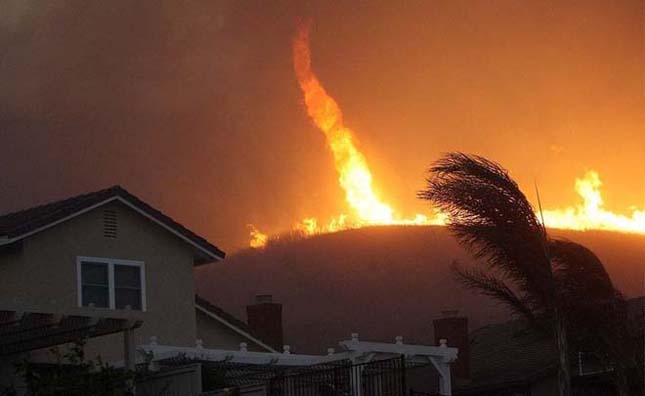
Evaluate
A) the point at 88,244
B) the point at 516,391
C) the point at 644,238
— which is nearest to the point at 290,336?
the point at 644,238

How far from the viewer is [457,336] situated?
130 feet

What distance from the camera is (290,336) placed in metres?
73.0

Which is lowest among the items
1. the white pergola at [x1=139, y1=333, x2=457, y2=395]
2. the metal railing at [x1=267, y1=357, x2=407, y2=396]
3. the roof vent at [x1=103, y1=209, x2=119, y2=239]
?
the metal railing at [x1=267, y1=357, x2=407, y2=396]

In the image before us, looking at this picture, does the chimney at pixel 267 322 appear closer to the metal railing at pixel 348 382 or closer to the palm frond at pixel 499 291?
the metal railing at pixel 348 382

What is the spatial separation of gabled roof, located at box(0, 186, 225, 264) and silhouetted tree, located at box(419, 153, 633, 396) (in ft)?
26.9

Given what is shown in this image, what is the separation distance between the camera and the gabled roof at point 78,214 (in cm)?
3169

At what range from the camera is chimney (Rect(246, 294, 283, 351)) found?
38.5 m

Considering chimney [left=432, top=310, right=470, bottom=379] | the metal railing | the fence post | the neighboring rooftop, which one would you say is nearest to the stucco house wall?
the metal railing

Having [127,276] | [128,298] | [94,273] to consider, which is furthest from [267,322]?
[94,273]

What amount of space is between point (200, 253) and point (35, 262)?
5.11 metres

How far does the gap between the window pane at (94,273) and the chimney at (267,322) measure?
6051 millimetres

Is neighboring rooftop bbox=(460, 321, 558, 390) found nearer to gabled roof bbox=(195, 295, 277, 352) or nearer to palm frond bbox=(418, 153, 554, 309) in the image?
gabled roof bbox=(195, 295, 277, 352)

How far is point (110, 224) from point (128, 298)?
180 cm

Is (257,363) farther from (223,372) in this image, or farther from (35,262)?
(35,262)
